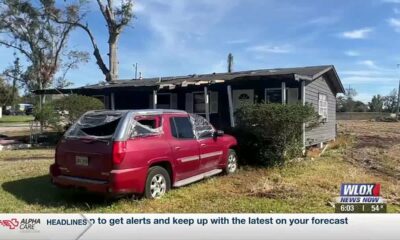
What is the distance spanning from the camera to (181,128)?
9.37 meters

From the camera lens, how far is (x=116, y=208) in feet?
25.6

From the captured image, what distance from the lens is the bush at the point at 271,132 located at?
12.5 meters

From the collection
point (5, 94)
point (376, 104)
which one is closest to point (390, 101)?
point (376, 104)

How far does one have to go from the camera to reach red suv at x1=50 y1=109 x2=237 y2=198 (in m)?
7.66

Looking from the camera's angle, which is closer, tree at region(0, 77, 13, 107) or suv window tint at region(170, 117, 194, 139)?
suv window tint at region(170, 117, 194, 139)

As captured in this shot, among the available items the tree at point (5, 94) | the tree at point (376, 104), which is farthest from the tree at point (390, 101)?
the tree at point (5, 94)

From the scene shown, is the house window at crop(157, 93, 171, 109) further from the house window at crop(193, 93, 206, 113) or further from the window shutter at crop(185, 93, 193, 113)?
the house window at crop(193, 93, 206, 113)

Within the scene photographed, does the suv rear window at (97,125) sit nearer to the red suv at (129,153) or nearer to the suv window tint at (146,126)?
the red suv at (129,153)

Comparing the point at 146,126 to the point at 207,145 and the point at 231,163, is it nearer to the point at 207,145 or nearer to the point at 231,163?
the point at 207,145

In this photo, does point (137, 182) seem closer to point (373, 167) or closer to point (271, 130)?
point (271, 130)

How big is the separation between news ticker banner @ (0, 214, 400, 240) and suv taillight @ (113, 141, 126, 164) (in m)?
2.19

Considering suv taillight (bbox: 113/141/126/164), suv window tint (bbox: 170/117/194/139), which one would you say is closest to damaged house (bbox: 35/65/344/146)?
suv window tint (bbox: 170/117/194/139)

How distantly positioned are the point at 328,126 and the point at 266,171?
11316mm

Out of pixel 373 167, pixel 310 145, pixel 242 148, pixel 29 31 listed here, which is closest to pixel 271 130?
pixel 242 148
